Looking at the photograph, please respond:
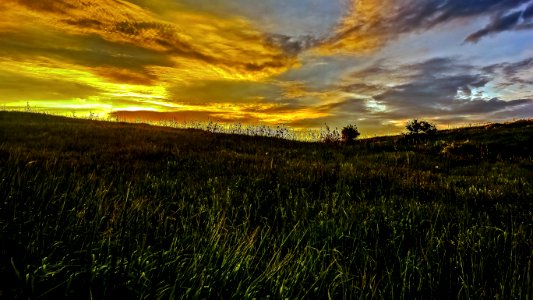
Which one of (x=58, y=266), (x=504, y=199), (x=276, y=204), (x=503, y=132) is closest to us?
(x=58, y=266)

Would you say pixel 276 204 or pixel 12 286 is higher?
pixel 12 286

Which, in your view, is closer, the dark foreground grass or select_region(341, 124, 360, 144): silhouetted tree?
the dark foreground grass

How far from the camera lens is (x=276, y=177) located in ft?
28.8

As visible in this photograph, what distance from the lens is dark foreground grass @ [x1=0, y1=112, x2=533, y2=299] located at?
2.47 meters

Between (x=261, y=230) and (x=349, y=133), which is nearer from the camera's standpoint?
(x=261, y=230)

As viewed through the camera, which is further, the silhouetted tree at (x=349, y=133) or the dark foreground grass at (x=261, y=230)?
the silhouetted tree at (x=349, y=133)

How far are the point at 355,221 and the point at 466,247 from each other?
4.58 ft

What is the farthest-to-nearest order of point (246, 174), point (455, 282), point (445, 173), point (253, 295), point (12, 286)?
point (445, 173) → point (246, 174) → point (455, 282) → point (253, 295) → point (12, 286)

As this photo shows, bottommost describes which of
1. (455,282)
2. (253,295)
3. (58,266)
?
(455,282)

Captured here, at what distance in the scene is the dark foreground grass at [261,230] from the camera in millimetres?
2471

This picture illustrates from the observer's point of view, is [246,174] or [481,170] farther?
[481,170]

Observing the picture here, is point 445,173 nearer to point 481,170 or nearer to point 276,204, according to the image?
point 481,170

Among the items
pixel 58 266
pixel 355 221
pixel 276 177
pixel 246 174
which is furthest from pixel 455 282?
pixel 246 174

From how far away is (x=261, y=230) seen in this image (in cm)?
455
